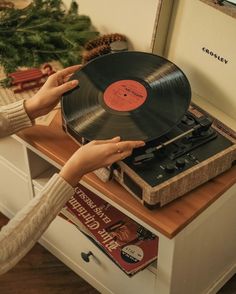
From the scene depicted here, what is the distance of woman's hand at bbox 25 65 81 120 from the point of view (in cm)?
126

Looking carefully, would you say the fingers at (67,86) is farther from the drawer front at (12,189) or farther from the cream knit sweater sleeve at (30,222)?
the drawer front at (12,189)

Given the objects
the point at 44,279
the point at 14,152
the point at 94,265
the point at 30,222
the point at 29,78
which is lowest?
the point at 44,279

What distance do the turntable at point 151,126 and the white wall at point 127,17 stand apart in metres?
0.33

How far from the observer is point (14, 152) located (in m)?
1.62

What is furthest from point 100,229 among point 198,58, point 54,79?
point 198,58

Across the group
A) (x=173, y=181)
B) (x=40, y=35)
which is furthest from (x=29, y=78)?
(x=173, y=181)

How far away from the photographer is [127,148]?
1099 millimetres

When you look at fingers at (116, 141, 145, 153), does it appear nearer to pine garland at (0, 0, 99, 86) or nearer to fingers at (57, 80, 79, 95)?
fingers at (57, 80, 79, 95)

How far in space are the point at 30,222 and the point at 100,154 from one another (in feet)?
0.71

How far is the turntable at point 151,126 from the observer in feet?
3.71

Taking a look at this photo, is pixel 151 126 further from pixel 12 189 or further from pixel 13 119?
pixel 12 189

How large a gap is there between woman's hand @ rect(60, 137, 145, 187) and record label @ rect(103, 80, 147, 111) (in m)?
0.12

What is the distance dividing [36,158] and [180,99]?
525 millimetres

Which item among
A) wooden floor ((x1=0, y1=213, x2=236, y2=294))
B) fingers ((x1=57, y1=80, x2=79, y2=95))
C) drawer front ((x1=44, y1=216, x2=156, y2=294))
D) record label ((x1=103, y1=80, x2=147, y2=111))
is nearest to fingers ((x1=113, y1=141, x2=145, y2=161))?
record label ((x1=103, y1=80, x2=147, y2=111))
